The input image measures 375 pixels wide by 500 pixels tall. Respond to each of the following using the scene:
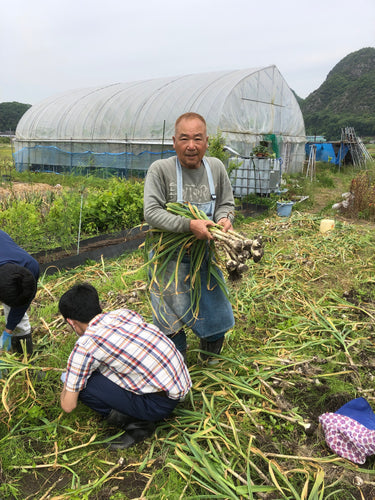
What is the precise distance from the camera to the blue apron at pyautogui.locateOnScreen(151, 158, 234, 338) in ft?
7.21

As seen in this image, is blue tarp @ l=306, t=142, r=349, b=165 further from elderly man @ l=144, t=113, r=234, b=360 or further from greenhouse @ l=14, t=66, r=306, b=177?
elderly man @ l=144, t=113, r=234, b=360

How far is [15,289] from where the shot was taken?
219 centimetres

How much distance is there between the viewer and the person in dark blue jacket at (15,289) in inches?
85.5

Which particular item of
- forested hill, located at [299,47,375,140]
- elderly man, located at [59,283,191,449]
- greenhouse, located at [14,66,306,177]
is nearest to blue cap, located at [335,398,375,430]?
elderly man, located at [59,283,191,449]

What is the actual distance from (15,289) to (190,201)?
115cm

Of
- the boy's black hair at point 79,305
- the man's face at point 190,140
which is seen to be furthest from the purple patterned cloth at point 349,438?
the man's face at point 190,140

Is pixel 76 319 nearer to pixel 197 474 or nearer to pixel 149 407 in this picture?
pixel 149 407

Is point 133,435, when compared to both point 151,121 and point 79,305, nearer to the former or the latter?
point 79,305

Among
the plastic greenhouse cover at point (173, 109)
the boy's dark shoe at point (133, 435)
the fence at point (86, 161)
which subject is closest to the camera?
the boy's dark shoe at point (133, 435)

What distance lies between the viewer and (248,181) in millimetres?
8695

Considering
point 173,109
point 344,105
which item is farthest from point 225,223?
point 344,105

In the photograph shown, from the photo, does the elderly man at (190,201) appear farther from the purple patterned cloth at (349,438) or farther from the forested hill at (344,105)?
the forested hill at (344,105)

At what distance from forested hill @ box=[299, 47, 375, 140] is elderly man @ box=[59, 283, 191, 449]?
37106 mm

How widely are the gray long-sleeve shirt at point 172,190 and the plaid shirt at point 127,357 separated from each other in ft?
1.74
